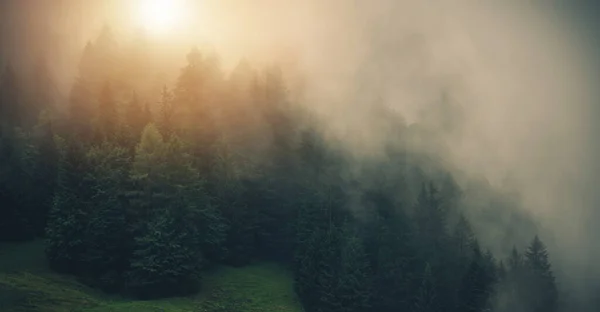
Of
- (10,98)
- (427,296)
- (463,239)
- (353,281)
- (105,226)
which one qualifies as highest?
(10,98)

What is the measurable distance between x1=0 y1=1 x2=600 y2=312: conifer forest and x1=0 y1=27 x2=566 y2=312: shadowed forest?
0.94 feet

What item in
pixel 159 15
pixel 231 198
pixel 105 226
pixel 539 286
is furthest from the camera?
pixel 159 15

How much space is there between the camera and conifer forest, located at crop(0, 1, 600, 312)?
87188 millimetres

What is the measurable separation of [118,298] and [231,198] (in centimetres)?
2862

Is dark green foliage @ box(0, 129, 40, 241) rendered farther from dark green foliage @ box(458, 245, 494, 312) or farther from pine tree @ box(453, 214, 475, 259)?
pine tree @ box(453, 214, 475, 259)

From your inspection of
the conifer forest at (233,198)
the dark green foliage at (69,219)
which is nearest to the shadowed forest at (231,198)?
the dark green foliage at (69,219)

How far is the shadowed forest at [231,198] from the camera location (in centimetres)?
8756

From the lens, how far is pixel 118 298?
8250cm

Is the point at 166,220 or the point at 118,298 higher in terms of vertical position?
the point at 166,220

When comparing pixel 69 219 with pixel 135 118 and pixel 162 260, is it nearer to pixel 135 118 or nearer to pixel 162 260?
pixel 162 260

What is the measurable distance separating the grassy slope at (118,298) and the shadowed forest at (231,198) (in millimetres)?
2390

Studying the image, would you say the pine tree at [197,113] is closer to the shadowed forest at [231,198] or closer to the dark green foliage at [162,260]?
the shadowed forest at [231,198]

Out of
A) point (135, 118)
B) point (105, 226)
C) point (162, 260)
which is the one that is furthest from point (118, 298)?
point (135, 118)

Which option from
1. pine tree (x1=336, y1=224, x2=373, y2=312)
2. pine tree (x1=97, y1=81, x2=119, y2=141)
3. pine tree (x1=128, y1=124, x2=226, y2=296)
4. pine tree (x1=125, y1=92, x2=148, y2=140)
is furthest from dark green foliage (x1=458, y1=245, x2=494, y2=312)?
pine tree (x1=97, y1=81, x2=119, y2=141)
